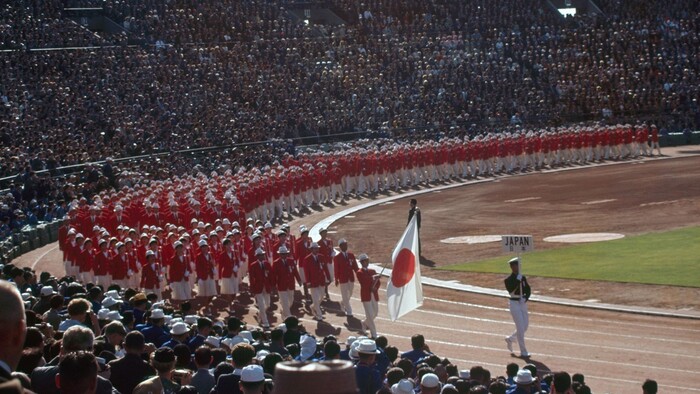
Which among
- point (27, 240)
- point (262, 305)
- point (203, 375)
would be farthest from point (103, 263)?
point (203, 375)

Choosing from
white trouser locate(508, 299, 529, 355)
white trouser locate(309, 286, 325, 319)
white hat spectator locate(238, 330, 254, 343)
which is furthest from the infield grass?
white hat spectator locate(238, 330, 254, 343)

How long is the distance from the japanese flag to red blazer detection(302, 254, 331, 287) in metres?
6.17

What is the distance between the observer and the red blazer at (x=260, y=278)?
974 inches

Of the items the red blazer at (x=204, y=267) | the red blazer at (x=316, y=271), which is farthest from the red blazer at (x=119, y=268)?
the red blazer at (x=316, y=271)

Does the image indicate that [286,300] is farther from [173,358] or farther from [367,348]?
[173,358]

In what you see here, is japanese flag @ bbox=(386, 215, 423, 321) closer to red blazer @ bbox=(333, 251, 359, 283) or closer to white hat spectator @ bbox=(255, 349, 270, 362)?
red blazer @ bbox=(333, 251, 359, 283)

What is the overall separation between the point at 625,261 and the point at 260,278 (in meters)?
10.1

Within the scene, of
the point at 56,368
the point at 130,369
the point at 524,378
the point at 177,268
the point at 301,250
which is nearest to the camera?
the point at 56,368

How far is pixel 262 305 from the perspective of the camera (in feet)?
81.0

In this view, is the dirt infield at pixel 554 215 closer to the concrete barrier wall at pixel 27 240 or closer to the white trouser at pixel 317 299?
the white trouser at pixel 317 299

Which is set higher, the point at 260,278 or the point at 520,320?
the point at 260,278

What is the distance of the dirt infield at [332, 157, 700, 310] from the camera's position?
26.1m

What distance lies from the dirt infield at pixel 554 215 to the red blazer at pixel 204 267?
254 inches

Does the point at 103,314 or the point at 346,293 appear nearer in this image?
the point at 103,314
